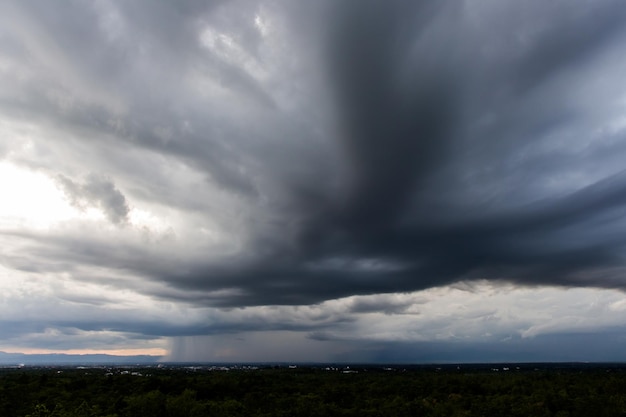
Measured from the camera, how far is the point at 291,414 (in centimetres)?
7362

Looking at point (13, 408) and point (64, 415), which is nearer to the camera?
point (64, 415)

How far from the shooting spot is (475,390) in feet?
414

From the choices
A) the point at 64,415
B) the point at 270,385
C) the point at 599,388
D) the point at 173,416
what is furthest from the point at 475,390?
the point at 64,415

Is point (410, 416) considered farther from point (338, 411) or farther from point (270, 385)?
point (270, 385)

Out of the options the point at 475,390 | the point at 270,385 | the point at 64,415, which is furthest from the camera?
the point at 270,385

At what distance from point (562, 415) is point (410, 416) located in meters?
23.5

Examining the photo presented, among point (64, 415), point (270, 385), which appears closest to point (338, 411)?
point (64, 415)

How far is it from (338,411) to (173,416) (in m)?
26.9

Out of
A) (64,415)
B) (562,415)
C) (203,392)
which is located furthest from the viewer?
(203,392)

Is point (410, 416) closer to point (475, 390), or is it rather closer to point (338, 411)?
point (338, 411)

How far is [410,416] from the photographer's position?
73750mm

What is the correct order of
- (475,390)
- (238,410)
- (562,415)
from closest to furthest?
(562,415)
(238,410)
(475,390)

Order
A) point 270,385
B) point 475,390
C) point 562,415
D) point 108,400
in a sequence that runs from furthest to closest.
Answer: point 270,385
point 475,390
point 108,400
point 562,415

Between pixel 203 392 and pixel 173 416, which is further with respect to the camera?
pixel 203 392
